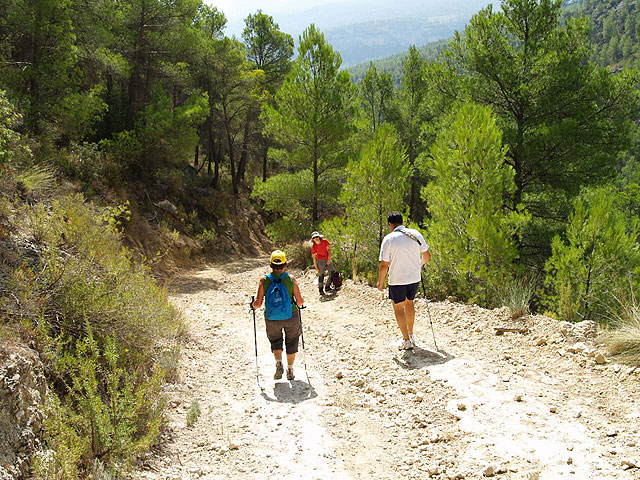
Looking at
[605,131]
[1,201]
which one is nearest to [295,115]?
[605,131]

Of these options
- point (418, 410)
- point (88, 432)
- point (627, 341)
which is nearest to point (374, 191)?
point (627, 341)

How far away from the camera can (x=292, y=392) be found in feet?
17.0

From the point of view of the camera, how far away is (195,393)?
5.27m

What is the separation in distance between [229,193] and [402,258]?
19.8 m

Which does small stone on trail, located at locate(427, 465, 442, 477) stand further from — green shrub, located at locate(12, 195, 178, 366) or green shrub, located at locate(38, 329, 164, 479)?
green shrub, located at locate(12, 195, 178, 366)

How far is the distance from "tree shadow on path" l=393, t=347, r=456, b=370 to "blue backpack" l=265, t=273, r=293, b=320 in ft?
5.71

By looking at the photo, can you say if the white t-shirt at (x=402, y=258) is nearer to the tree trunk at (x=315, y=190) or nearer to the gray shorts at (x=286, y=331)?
the gray shorts at (x=286, y=331)

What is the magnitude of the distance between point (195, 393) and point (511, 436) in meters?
3.78

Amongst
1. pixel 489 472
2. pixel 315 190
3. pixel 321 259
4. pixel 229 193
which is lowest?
pixel 489 472

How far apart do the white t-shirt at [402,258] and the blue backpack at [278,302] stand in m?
1.52

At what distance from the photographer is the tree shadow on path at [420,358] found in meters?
5.35

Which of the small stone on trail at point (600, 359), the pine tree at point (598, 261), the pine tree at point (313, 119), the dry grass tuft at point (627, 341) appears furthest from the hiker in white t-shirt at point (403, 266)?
the pine tree at point (313, 119)

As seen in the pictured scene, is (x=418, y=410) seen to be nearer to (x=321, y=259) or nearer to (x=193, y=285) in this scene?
(x=321, y=259)

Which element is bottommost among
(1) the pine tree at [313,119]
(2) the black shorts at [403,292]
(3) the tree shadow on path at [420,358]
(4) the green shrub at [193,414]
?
(4) the green shrub at [193,414]
